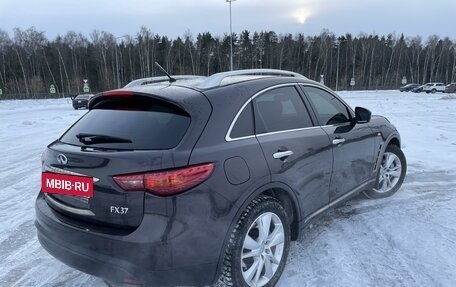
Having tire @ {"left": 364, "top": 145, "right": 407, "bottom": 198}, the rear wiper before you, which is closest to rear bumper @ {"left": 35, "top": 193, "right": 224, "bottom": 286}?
the rear wiper

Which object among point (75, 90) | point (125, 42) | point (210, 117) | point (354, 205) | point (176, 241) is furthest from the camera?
point (125, 42)

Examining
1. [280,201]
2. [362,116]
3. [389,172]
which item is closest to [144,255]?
[280,201]

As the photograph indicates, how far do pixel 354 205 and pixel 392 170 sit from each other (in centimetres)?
85

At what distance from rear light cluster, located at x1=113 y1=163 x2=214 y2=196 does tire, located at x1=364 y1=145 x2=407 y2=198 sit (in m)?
3.27

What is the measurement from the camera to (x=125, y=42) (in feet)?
260

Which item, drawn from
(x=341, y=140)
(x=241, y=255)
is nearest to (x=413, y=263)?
(x=341, y=140)

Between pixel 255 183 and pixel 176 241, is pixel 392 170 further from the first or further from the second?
pixel 176 241

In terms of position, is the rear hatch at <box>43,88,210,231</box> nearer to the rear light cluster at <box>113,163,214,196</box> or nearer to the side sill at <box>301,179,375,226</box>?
the rear light cluster at <box>113,163,214,196</box>

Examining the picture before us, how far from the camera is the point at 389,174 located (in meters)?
4.98

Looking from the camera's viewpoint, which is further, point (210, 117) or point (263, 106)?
point (263, 106)

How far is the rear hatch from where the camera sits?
2287mm

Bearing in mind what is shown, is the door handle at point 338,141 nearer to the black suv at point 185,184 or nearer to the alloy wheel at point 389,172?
the black suv at point 185,184

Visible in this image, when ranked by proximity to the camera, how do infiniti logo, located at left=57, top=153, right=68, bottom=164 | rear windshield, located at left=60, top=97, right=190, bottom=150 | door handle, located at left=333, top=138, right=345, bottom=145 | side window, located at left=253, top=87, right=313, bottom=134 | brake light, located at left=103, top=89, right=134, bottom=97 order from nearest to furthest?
rear windshield, located at left=60, top=97, right=190, bottom=150 < infiniti logo, located at left=57, top=153, right=68, bottom=164 < brake light, located at left=103, top=89, right=134, bottom=97 < side window, located at left=253, top=87, right=313, bottom=134 < door handle, located at left=333, top=138, right=345, bottom=145

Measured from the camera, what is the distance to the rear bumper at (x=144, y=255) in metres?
2.24
